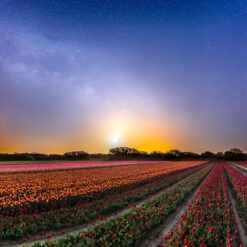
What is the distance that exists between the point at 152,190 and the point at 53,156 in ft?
271

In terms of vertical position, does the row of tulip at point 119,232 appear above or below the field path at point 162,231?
above

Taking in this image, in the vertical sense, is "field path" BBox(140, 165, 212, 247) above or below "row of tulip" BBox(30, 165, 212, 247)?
below

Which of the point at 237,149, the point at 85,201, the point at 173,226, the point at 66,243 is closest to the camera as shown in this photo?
the point at 66,243

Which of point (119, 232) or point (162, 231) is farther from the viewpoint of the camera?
point (162, 231)

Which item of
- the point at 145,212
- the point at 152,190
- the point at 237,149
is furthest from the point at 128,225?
the point at 237,149

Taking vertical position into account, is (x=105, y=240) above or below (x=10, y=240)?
above

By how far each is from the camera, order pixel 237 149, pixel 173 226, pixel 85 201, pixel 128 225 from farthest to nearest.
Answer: pixel 237 149 < pixel 85 201 < pixel 173 226 < pixel 128 225

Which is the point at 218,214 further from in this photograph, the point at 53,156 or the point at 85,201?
the point at 53,156

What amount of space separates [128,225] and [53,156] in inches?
3499

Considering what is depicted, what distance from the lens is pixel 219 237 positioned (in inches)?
237

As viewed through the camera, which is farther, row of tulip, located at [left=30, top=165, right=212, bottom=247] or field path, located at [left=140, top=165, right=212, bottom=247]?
field path, located at [left=140, top=165, right=212, bottom=247]

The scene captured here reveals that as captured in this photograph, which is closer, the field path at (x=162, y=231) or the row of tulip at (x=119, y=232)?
the row of tulip at (x=119, y=232)

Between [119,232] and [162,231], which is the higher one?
[119,232]

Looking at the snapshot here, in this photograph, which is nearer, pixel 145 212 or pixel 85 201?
pixel 145 212
